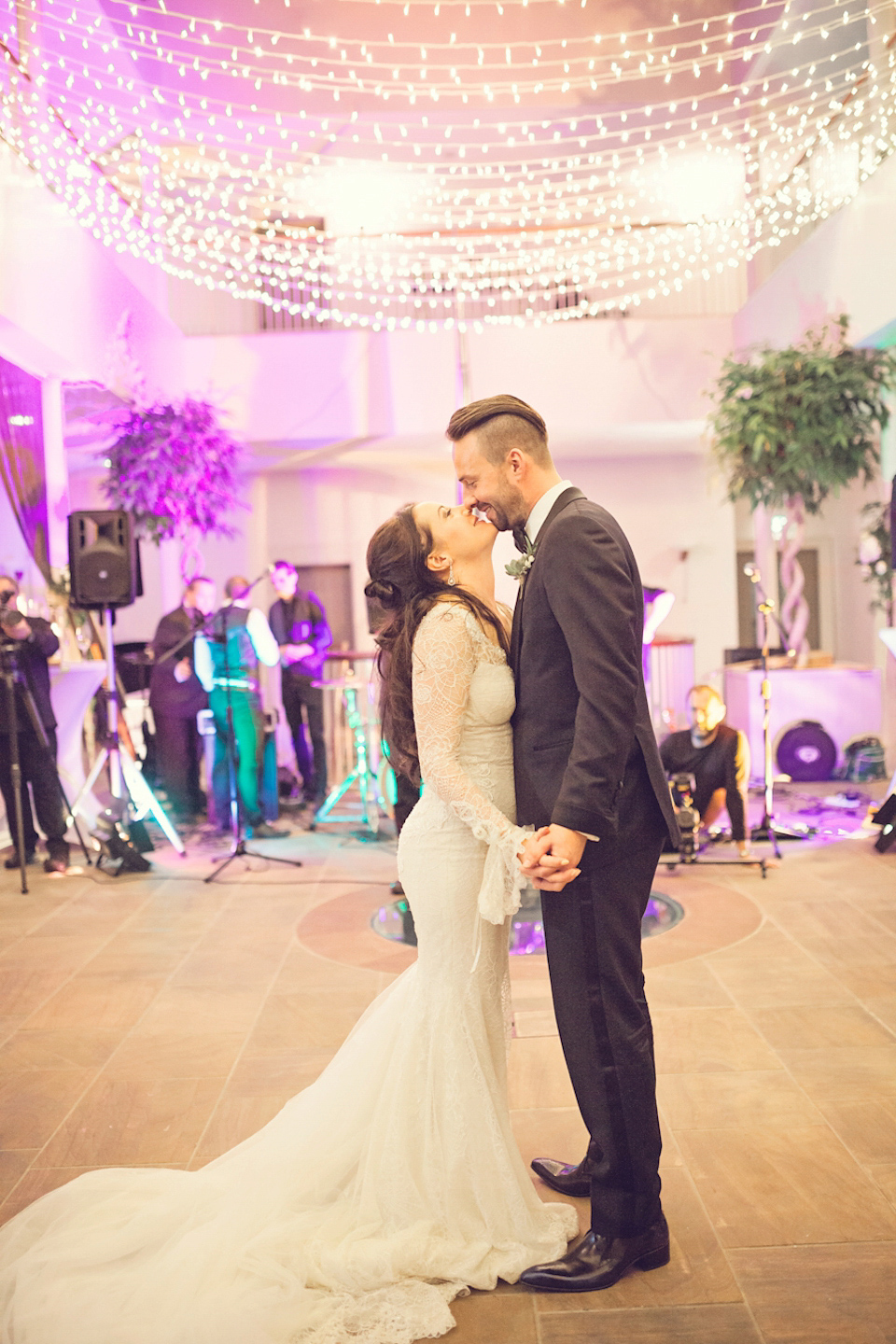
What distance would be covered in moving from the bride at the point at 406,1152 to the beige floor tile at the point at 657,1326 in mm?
153

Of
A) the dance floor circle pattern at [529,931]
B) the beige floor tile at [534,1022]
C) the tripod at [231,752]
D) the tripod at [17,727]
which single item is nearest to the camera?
the beige floor tile at [534,1022]

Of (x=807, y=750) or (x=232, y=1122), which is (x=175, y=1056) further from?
(x=807, y=750)

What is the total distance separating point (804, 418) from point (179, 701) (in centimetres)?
451

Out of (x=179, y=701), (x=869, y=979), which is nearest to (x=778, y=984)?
(x=869, y=979)

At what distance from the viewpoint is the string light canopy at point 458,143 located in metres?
6.60

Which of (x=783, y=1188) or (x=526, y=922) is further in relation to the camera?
(x=526, y=922)

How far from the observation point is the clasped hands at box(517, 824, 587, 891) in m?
1.79

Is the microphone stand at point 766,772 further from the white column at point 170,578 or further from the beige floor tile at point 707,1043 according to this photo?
the white column at point 170,578

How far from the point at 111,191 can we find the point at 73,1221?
696cm

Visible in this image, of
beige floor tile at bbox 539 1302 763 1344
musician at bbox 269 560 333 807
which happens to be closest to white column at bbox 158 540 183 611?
musician at bbox 269 560 333 807

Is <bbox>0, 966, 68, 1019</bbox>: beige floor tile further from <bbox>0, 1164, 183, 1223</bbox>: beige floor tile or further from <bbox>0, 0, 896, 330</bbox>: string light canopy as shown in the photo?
<bbox>0, 0, 896, 330</bbox>: string light canopy

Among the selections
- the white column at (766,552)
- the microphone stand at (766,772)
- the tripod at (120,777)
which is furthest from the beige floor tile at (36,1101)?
the white column at (766,552)

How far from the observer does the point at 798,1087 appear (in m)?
2.80

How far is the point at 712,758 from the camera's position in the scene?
550 cm
